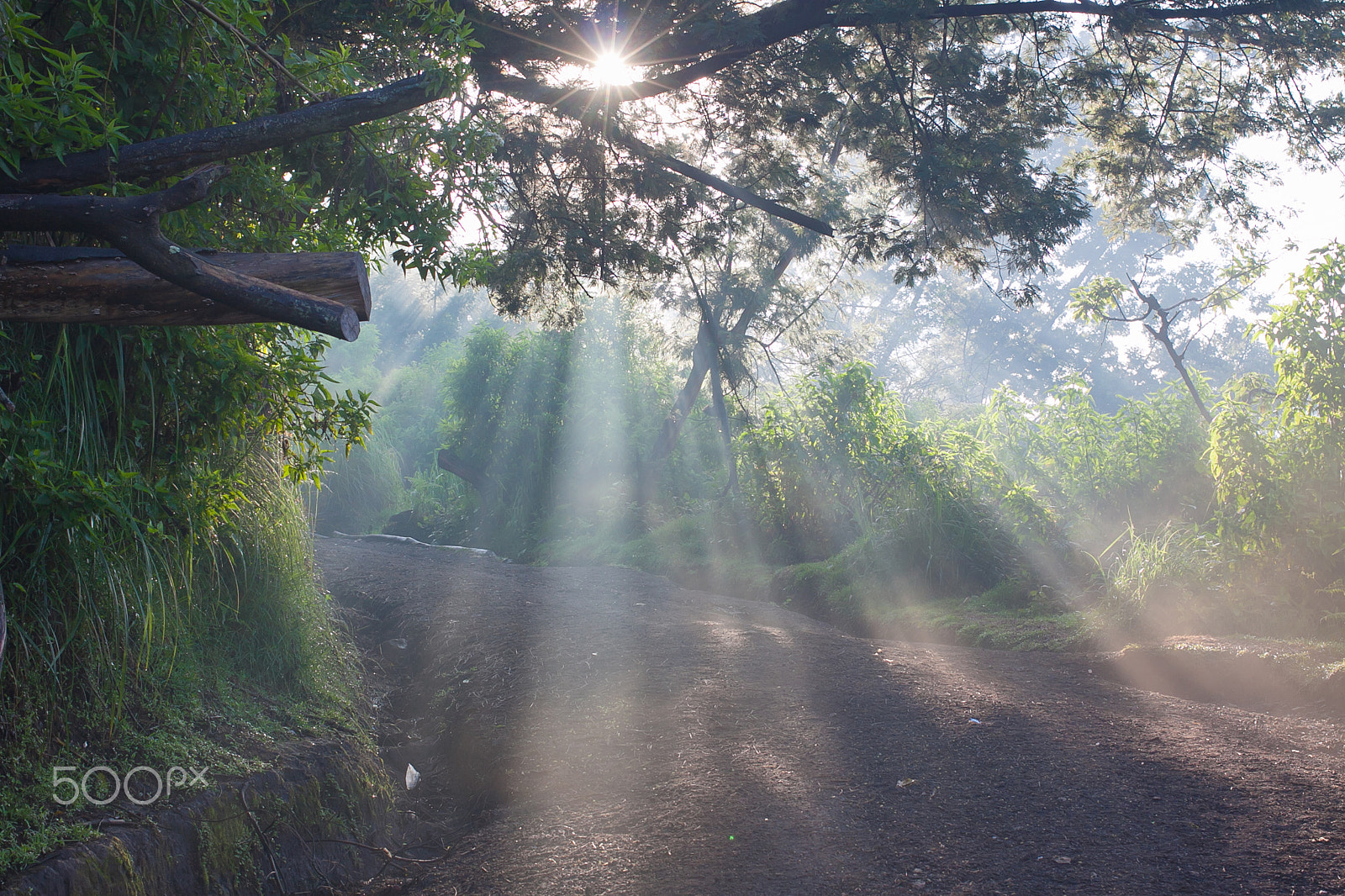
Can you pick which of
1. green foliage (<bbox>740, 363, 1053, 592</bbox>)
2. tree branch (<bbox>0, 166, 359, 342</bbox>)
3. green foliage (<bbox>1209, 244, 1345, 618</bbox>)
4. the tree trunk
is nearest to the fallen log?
tree branch (<bbox>0, 166, 359, 342</bbox>)

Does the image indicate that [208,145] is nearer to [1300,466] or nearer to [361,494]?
[1300,466]

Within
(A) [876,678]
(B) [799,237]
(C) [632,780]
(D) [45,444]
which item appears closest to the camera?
(D) [45,444]

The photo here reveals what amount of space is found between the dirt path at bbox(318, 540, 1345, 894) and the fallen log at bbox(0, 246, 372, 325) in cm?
228

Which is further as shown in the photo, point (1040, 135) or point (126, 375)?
point (1040, 135)

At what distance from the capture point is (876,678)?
5.34 m

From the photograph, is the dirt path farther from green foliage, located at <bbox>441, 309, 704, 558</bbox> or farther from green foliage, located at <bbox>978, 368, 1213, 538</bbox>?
green foliage, located at <bbox>441, 309, 704, 558</bbox>

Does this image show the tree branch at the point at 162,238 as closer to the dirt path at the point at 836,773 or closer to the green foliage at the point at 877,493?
the dirt path at the point at 836,773

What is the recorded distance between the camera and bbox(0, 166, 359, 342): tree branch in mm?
2209

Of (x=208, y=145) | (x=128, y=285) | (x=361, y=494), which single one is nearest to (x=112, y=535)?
(x=128, y=285)

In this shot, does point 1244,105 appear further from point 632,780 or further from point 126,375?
point 126,375

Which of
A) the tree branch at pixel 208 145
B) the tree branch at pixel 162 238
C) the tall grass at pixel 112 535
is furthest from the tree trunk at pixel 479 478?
the tree branch at pixel 162 238

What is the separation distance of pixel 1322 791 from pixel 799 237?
33.2ft

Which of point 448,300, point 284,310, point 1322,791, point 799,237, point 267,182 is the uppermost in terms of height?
point 448,300

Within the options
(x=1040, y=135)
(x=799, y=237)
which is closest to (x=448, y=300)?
(x=799, y=237)
